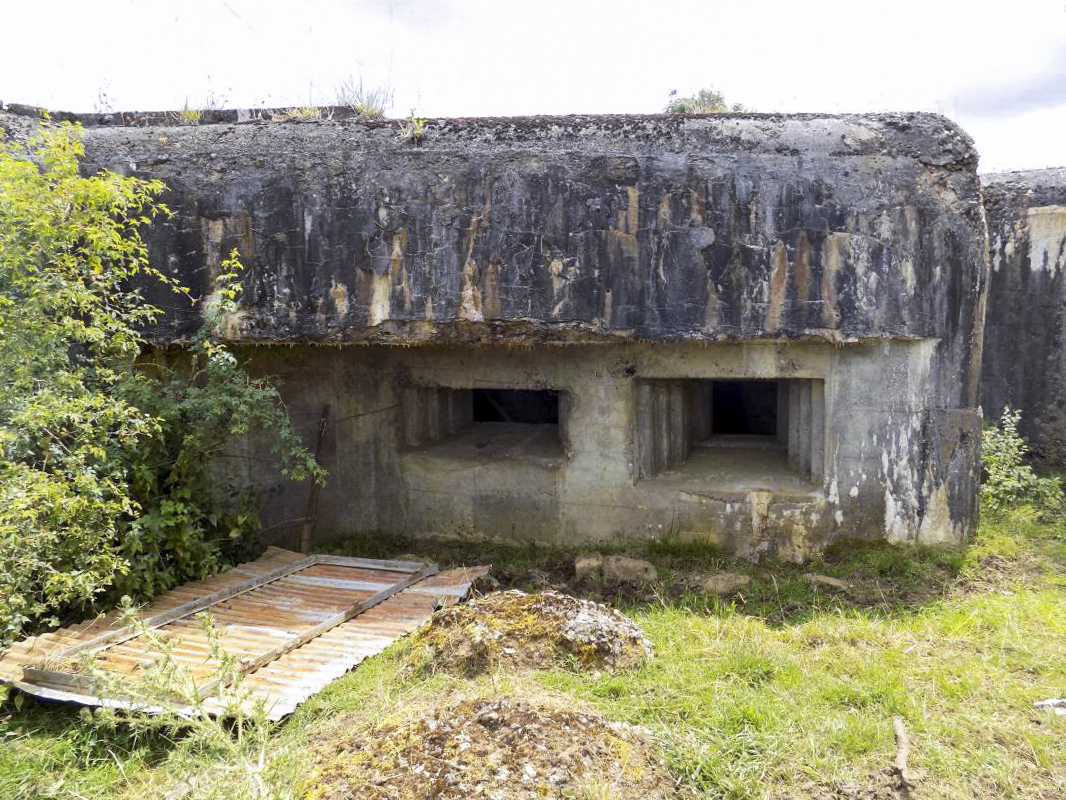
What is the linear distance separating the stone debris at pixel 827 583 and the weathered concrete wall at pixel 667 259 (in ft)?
1.01

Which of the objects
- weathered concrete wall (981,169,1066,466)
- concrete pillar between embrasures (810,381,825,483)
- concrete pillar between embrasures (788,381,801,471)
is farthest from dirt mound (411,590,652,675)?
weathered concrete wall (981,169,1066,466)

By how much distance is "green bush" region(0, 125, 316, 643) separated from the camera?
3.37 meters

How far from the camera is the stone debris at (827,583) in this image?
13.9ft

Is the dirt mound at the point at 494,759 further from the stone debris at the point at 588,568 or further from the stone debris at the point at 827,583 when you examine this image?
the stone debris at the point at 827,583

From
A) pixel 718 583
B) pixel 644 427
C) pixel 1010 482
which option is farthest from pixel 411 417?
pixel 1010 482

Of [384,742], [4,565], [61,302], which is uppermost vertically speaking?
[61,302]

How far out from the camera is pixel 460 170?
14.7ft

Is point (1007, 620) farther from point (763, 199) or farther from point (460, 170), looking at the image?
point (460, 170)

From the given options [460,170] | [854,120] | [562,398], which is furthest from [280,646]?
[854,120]

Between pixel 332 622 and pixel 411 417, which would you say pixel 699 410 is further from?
pixel 332 622

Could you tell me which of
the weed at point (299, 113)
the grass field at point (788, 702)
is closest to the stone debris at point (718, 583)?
the grass field at point (788, 702)

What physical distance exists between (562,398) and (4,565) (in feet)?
10.2

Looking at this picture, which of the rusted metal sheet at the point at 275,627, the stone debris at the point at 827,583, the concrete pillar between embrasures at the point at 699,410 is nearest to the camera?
the rusted metal sheet at the point at 275,627

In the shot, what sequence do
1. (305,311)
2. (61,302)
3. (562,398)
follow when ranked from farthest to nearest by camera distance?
(562,398)
(305,311)
(61,302)
